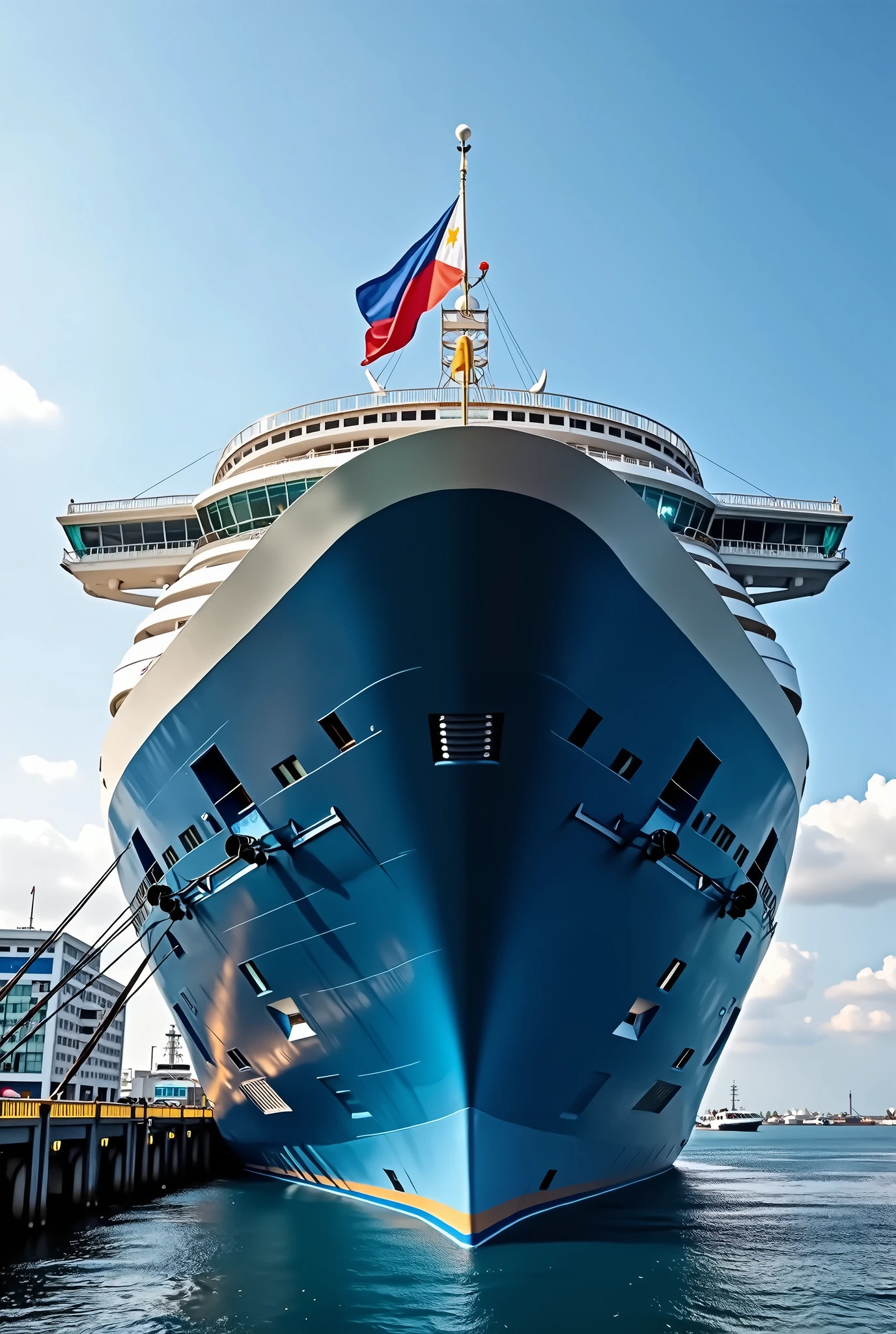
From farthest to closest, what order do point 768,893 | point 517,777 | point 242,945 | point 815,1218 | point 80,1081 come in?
point 80,1081
point 815,1218
point 768,893
point 242,945
point 517,777

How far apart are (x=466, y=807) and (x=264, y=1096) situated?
7.16 meters

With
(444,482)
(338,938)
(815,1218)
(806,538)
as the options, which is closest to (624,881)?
(338,938)

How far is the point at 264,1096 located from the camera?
53.5ft

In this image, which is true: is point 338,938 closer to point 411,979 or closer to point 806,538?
point 411,979

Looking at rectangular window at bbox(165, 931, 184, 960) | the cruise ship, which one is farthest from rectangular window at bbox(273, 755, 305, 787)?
rectangular window at bbox(165, 931, 184, 960)

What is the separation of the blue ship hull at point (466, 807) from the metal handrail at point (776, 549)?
9220 millimetres

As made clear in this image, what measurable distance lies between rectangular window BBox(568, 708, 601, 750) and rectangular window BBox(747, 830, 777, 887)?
4.56 meters

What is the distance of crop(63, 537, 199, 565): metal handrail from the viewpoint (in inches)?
931

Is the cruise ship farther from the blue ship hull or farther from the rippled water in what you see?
the rippled water

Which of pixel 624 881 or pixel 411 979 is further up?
pixel 624 881

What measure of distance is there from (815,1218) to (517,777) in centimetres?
1246

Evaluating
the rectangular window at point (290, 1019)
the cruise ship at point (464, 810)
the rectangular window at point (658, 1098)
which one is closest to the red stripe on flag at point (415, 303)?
the cruise ship at point (464, 810)

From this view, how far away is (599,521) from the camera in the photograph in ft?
37.7

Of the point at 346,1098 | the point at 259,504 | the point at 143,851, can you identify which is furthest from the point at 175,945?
the point at 259,504
